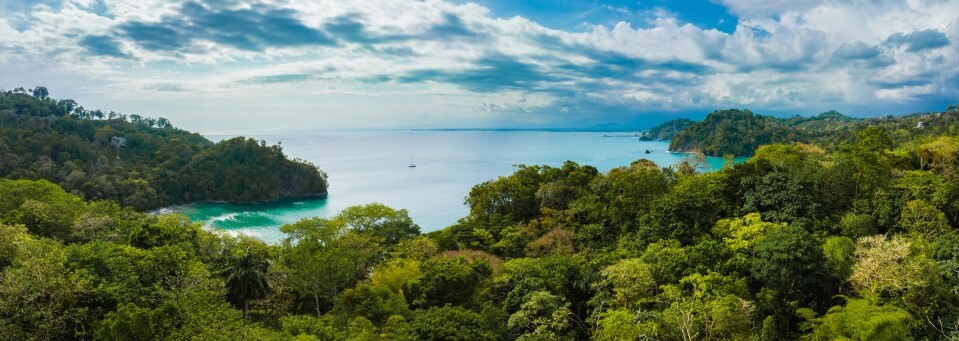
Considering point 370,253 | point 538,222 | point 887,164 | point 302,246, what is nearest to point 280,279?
point 302,246

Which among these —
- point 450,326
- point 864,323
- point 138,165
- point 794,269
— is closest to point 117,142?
point 138,165

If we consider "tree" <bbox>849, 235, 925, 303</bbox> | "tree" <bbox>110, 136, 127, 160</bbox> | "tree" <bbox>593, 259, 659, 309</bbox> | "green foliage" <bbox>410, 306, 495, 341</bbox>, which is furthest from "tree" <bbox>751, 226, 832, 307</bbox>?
"tree" <bbox>110, 136, 127, 160</bbox>

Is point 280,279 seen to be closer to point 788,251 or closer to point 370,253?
point 370,253

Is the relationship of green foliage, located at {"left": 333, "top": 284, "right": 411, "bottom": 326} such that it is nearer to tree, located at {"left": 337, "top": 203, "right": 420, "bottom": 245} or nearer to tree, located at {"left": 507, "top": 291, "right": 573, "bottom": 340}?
tree, located at {"left": 507, "top": 291, "right": 573, "bottom": 340}

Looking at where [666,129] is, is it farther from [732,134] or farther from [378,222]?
[378,222]

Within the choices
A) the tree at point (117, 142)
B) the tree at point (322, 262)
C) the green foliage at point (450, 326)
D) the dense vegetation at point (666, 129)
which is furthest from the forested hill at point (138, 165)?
the dense vegetation at point (666, 129)
